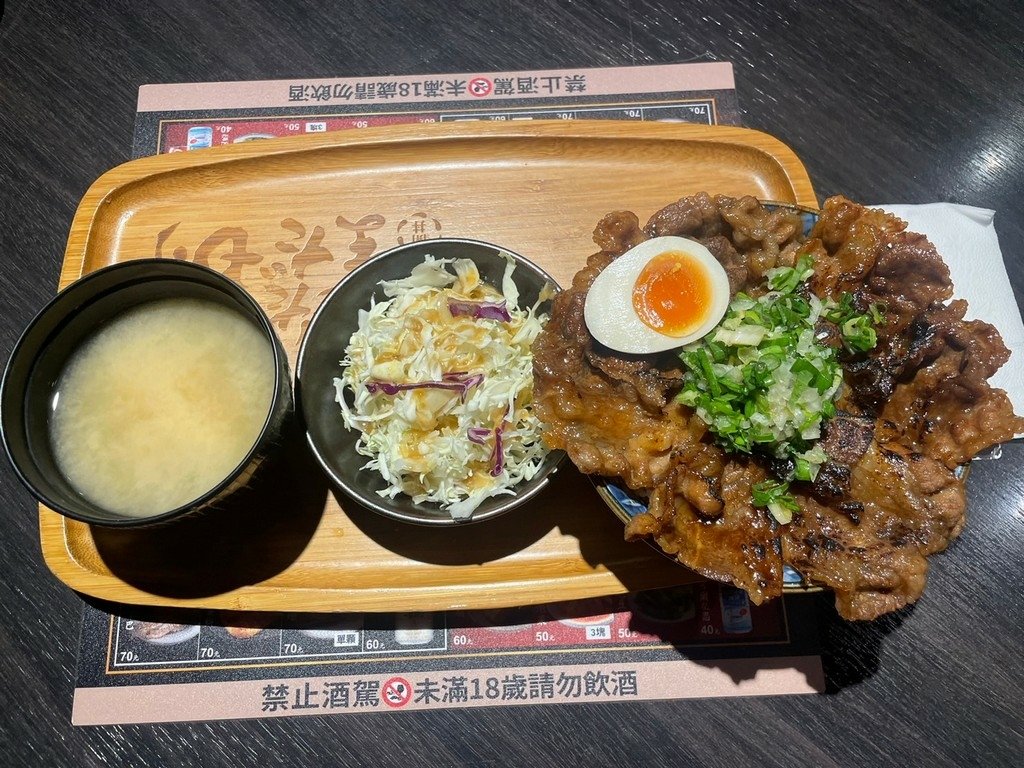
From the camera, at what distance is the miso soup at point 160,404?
2.13 metres

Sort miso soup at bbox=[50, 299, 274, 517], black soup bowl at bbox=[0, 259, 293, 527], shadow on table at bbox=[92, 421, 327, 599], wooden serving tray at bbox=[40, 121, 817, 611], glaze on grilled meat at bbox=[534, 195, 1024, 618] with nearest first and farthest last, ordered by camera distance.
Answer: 1. glaze on grilled meat at bbox=[534, 195, 1024, 618]
2. black soup bowl at bbox=[0, 259, 293, 527]
3. miso soup at bbox=[50, 299, 274, 517]
4. shadow on table at bbox=[92, 421, 327, 599]
5. wooden serving tray at bbox=[40, 121, 817, 611]

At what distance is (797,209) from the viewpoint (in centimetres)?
214

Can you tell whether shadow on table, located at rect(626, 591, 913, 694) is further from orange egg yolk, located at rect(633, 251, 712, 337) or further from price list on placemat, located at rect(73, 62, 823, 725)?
orange egg yolk, located at rect(633, 251, 712, 337)

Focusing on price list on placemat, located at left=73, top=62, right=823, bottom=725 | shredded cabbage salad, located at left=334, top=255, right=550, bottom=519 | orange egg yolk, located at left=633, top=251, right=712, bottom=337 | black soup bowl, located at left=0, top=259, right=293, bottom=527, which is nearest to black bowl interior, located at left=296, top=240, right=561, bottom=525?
shredded cabbage salad, located at left=334, top=255, right=550, bottom=519

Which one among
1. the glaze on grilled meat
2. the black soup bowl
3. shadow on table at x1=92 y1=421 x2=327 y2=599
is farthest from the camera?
shadow on table at x1=92 y1=421 x2=327 y2=599

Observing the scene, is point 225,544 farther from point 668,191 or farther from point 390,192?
point 668,191

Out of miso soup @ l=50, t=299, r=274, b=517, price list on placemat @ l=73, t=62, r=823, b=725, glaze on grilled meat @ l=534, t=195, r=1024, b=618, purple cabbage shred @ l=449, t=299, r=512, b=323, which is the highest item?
glaze on grilled meat @ l=534, t=195, r=1024, b=618

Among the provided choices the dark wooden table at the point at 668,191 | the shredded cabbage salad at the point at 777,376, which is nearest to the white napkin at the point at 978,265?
the dark wooden table at the point at 668,191

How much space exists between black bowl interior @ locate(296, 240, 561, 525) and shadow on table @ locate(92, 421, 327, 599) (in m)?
0.18

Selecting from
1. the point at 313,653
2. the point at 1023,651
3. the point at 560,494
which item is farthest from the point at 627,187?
the point at 1023,651

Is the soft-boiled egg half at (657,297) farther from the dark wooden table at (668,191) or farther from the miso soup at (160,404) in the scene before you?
the dark wooden table at (668,191)

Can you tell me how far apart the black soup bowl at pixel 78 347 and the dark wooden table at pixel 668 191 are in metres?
0.71

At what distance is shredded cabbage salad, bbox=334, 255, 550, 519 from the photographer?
2.20 meters

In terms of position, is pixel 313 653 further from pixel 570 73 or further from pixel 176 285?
pixel 570 73
